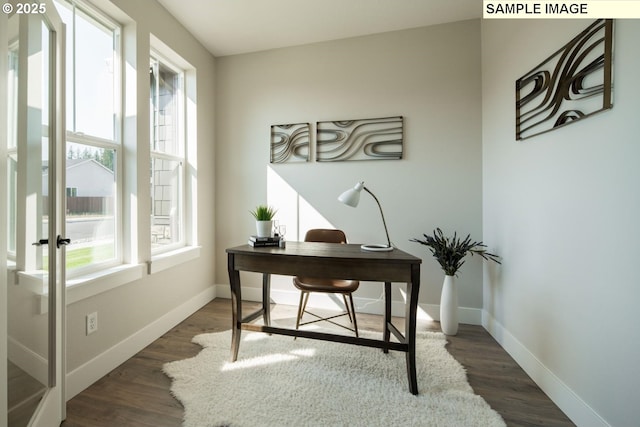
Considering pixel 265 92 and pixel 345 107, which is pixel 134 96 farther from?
pixel 345 107

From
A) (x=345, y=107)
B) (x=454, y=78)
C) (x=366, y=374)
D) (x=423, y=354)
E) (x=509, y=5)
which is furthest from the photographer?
(x=345, y=107)

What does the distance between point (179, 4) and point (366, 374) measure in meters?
3.36

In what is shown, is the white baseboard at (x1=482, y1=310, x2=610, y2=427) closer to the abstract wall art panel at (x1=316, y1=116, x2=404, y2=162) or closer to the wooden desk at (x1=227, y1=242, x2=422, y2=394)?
the wooden desk at (x1=227, y1=242, x2=422, y2=394)

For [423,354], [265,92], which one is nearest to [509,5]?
[265,92]

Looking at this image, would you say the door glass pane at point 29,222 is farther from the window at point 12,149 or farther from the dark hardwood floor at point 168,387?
the dark hardwood floor at point 168,387

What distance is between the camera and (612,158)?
1.25 metres

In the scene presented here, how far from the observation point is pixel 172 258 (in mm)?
2537

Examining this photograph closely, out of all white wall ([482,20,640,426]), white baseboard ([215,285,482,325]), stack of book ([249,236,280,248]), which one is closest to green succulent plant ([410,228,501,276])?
white wall ([482,20,640,426])

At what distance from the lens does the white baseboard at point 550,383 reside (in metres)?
1.37

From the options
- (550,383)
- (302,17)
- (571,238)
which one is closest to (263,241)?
(571,238)

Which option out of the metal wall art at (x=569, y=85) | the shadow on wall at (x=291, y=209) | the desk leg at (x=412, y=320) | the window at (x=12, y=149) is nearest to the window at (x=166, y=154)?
the shadow on wall at (x=291, y=209)

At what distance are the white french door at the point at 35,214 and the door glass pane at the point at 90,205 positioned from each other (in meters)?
0.47

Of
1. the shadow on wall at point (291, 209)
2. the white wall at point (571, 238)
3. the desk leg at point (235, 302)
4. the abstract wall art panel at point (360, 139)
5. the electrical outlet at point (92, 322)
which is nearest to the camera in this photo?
the white wall at point (571, 238)

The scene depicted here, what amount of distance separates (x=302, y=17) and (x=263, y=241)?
2150mm
